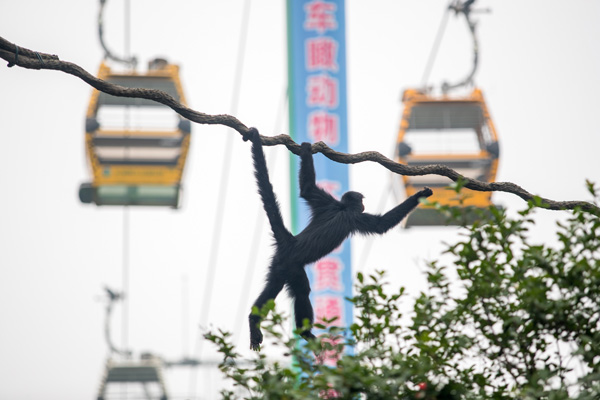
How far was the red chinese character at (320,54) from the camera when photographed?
15273 millimetres

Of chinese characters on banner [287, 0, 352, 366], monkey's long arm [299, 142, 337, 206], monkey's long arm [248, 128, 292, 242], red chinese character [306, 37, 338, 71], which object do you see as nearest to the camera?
monkey's long arm [248, 128, 292, 242]

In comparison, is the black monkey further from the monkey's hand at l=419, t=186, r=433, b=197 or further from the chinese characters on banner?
the chinese characters on banner

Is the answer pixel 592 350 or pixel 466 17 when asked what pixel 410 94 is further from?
pixel 592 350

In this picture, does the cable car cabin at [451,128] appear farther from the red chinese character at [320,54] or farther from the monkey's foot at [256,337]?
the monkey's foot at [256,337]

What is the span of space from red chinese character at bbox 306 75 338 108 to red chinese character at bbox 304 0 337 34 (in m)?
0.91

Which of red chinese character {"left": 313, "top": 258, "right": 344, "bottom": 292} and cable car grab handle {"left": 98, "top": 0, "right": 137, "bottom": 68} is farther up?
cable car grab handle {"left": 98, "top": 0, "right": 137, "bottom": 68}

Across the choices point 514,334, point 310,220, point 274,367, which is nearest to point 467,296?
point 514,334

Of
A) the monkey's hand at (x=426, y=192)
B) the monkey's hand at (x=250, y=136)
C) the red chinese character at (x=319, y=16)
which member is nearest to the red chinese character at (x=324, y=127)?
the red chinese character at (x=319, y=16)

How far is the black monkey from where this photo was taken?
15.8ft

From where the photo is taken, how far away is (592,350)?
133 inches

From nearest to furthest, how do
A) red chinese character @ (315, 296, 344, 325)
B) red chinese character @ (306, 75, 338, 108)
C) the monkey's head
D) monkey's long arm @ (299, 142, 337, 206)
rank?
monkey's long arm @ (299, 142, 337, 206) → the monkey's head → red chinese character @ (315, 296, 344, 325) → red chinese character @ (306, 75, 338, 108)

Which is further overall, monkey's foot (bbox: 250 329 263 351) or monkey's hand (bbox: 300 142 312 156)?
monkey's hand (bbox: 300 142 312 156)

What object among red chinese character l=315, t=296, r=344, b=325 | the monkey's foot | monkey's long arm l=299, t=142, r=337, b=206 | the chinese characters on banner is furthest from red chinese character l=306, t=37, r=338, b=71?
the monkey's foot

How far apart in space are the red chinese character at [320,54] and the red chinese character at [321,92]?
226 millimetres
